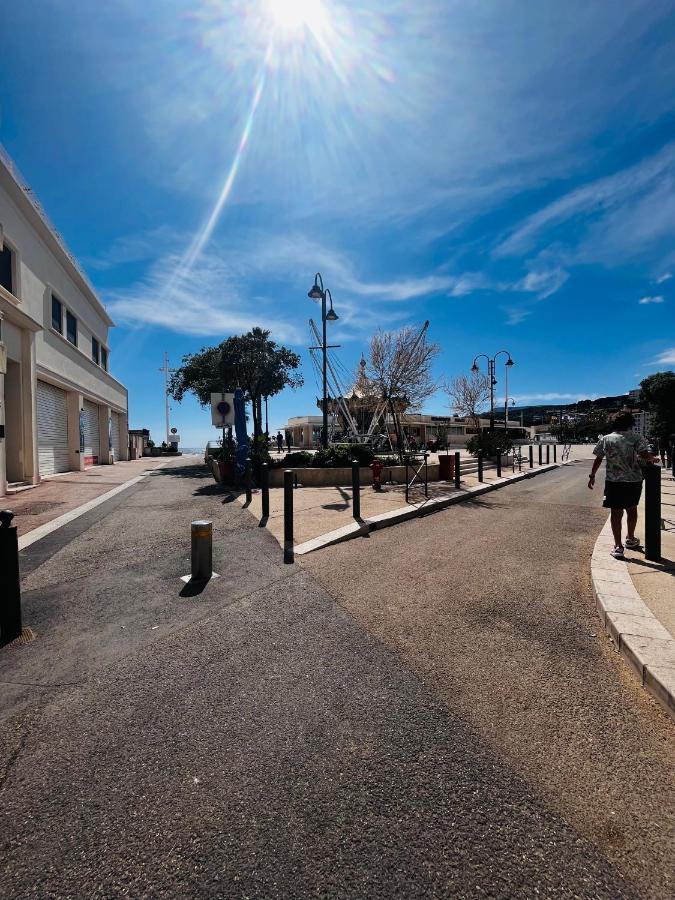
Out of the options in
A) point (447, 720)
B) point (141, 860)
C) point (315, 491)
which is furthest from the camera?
point (315, 491)

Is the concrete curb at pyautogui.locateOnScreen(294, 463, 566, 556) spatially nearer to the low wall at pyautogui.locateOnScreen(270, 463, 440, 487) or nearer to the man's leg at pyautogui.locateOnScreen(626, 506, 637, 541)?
the low wall at pyautogui.locateOnScreen(270, 463, 440, 487)

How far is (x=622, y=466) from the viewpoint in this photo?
496 centimetres

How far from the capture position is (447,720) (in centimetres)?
241

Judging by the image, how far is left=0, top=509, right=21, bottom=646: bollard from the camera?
3359 mm

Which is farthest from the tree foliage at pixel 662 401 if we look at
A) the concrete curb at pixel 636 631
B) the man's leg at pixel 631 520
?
the concrete curb at pixel 636 631

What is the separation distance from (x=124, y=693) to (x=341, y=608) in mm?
2007

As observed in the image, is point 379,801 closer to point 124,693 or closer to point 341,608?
point 124,693

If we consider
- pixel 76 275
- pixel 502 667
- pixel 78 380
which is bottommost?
pixel 502 667

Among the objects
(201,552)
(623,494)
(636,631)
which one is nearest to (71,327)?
(201,552)

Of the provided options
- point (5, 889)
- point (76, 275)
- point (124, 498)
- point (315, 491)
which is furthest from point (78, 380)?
point (5, 889)

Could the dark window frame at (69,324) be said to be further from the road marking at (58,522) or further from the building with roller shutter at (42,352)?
the road marking at (58,522)

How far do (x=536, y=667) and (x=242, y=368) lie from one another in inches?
854

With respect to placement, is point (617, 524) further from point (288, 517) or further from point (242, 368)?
point (242, 368)

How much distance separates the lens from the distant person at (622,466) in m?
4.92
